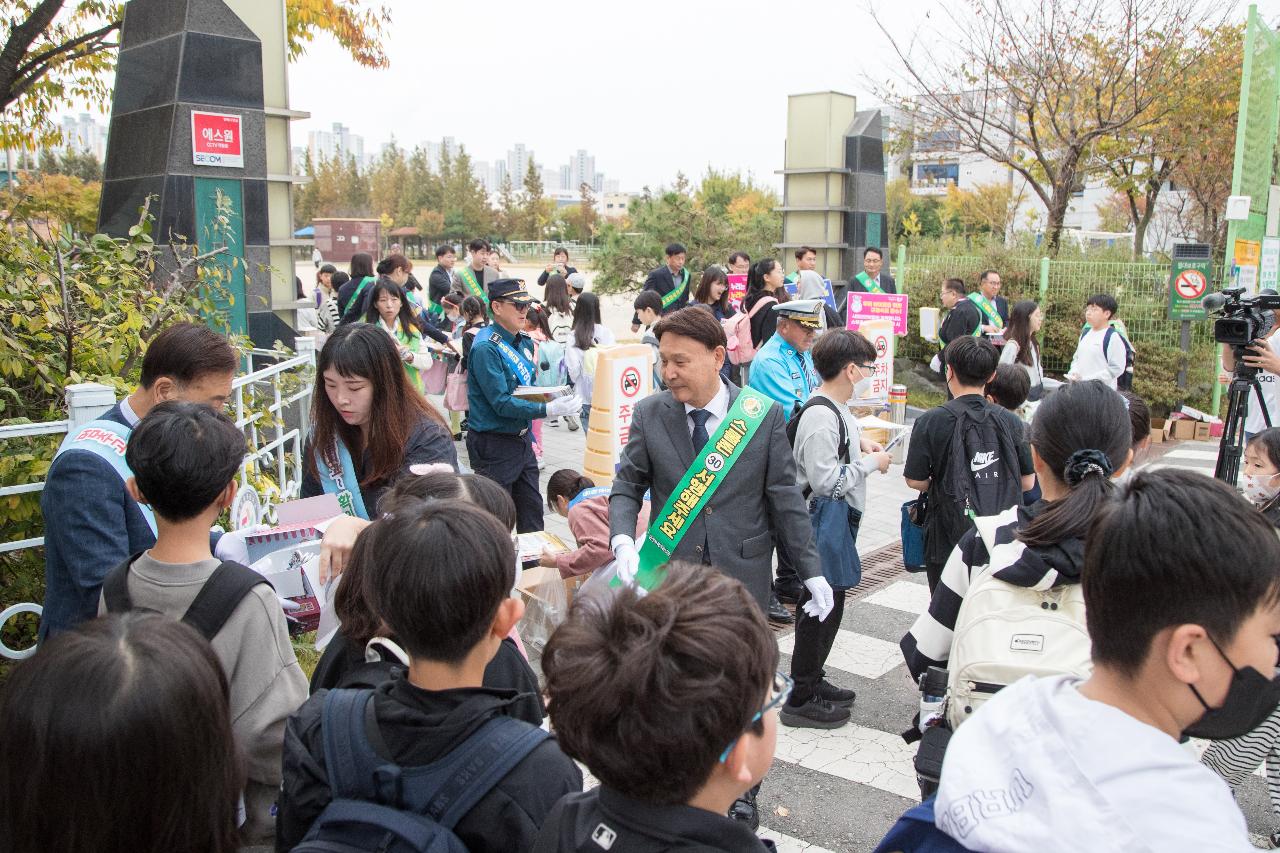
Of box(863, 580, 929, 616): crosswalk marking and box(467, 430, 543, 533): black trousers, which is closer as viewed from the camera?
box(467, 430, 543, 533): black trousers

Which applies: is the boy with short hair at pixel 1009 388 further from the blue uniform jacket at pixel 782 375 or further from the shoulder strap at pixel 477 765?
the shoulder strap at pixel 477 765

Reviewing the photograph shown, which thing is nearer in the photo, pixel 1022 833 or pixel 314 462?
pixel 1022 833

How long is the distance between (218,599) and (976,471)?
3292 mm

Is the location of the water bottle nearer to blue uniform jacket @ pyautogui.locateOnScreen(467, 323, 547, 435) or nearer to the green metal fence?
blue uniform jacket @ pyautogui.locateOnScreen(467, 323, 547, 435)

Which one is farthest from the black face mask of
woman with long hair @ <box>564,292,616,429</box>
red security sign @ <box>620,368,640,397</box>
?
woman with long hair @ <box>564,292,616,429</box>

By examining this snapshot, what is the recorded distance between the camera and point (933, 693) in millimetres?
2510

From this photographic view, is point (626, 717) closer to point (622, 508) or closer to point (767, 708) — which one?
point (767, 708)

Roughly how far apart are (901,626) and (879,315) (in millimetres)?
6270

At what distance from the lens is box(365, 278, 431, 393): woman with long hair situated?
8195mm

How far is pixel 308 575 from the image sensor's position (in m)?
2.83

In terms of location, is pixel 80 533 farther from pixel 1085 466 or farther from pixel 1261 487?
pixel 1261 487

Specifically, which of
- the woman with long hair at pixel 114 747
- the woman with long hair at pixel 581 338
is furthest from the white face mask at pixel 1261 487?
the woman with long hair at pixel 581 338

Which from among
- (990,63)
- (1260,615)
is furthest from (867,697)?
(990,63)

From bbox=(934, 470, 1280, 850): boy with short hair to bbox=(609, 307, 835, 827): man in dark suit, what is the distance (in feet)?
7.05
